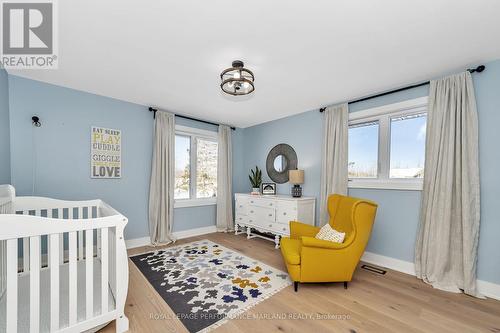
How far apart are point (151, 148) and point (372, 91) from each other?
363 centimetres

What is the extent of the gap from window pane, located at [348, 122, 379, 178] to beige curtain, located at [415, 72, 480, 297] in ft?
2.15

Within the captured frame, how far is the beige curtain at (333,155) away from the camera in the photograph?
10.5ft

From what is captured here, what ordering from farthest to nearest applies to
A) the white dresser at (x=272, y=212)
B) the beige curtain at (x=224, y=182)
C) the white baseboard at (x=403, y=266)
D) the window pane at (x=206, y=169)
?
the beige curtain at (x=224, y=182) → the window pane at (x=206, y=169) → the white dresser at (x=272, y=212) → the white baseboard at (x=403, y=266)

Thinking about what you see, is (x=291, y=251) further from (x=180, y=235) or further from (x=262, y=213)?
(x=180, y=235)

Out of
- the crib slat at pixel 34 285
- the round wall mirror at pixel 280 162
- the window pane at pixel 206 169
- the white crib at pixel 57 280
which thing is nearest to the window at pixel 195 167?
the window pane at pixel 206 169

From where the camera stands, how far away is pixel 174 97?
322 cm

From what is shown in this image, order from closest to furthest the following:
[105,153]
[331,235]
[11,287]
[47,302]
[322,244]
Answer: [11,287] < [47,302] < [322,244] < [331,235] < [105,153]

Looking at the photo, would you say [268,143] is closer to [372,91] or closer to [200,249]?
[372,91]

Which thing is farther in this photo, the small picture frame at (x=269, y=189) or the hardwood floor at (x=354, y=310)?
the small picture frame at (x=269, y=189)

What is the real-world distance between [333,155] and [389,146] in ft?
2.47

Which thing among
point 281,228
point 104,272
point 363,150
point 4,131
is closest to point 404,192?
point 363,150

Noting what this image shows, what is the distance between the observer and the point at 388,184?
285cm

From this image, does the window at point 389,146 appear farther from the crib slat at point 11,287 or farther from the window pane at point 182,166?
the crib slat at point 11,287

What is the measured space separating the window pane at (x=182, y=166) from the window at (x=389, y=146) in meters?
3.02
